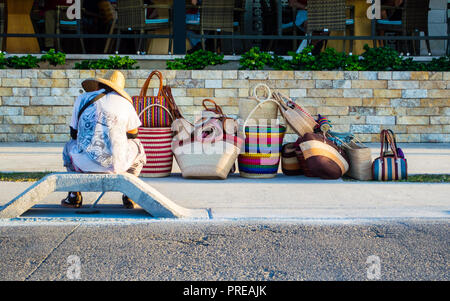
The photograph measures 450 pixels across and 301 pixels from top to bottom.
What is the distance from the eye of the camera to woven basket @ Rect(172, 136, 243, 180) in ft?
20.5

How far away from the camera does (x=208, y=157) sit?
20.5 ft

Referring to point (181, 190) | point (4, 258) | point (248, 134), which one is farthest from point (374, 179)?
point (4, 258)

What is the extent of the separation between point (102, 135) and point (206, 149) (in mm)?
1952

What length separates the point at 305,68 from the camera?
415 inches

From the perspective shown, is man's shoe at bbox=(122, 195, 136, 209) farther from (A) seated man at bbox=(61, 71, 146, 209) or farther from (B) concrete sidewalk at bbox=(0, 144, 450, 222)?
(A) seated man at bbox=(61, 71, 146, 209)

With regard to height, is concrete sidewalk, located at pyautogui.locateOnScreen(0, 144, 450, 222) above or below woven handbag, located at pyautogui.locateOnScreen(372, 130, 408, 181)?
below

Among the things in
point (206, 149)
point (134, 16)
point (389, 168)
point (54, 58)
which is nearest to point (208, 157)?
point (206, 149)

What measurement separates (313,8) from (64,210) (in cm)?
788

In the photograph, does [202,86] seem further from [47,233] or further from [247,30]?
[47,233]

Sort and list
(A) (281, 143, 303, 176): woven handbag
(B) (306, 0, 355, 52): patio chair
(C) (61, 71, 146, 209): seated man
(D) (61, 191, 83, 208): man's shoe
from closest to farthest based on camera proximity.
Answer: (C) (61, 71, 146, 209): seated man
(D) (61, 191, 83, 208): man's shoe
(A) (281, 143, 303, 176): woven handbag
(B) (306, 0, 355, 52): patio chair

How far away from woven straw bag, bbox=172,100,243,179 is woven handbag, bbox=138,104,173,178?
0.16 m

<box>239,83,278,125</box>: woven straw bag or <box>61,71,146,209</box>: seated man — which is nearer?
<box>61,71,146,209</box>: seated man

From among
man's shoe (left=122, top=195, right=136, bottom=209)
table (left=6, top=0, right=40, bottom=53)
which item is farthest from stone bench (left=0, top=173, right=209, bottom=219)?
table (left=6, top=0, right=40, bottom=53)

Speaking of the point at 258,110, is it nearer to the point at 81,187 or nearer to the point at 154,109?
the point at 154,109
